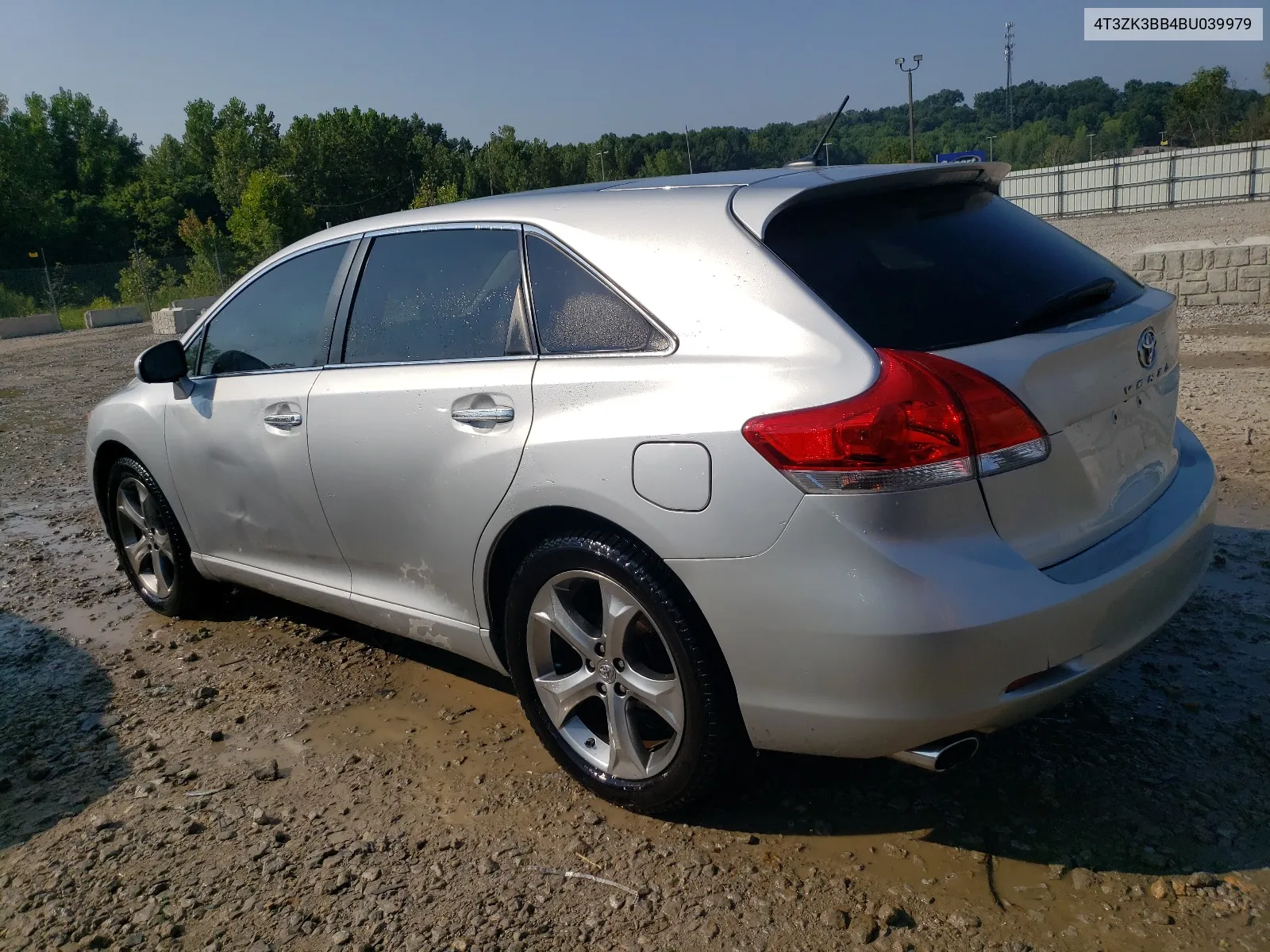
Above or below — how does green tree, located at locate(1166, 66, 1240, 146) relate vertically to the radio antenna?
above

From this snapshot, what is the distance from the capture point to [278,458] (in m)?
3.87

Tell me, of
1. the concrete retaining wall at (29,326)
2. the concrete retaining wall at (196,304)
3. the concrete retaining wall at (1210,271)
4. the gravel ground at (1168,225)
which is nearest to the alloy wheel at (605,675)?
the concrete retaining wall at (1210,271)

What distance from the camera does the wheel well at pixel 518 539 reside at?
9.35 ft

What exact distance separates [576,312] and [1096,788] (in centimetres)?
195

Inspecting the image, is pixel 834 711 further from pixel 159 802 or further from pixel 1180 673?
pixel 159 802

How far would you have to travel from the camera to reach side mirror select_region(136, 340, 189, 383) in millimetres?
4422

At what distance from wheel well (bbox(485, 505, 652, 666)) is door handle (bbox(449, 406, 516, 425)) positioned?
286mm

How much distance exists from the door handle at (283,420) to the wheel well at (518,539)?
1.06 meters

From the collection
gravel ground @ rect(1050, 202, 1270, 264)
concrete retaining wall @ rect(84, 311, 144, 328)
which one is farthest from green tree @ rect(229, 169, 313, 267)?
gravel ground @ rect(1050, 202, 1270, 264)

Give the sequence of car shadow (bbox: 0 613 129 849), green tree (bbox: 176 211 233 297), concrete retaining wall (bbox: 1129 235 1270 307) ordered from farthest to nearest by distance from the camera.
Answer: green tree (bbox: 176 211 233 297) → concrete retaining wall (bbox: 1129 235 1270 307) → car shadow (bbox: 0 613 129 849)

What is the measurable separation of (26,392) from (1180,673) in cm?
1711

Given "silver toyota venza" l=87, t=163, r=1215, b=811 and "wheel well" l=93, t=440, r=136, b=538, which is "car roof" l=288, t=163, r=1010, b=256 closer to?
"silver toyota venza" l=87, t=163, r=1215, b=811

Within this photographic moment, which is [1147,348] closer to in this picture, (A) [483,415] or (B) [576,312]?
(B) [576,312]

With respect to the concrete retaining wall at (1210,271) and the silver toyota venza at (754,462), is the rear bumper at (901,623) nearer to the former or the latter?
the silver toyota venza at (754,462)
